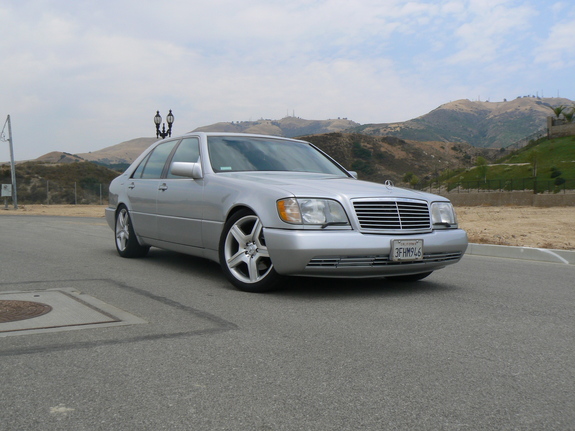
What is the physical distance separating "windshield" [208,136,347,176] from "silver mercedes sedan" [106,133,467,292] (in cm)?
1

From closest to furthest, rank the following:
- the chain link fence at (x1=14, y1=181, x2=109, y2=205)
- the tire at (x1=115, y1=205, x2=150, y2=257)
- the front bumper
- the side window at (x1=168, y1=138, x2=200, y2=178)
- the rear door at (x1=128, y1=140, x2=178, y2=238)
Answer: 1. the front bumper
2. the side window at (x1=168, y1=138, x2=200, y2=178)
3. the rear door at (x1=128, y1=140, x2=178, y2=238)
4. the tire at (x1=115, y1=205, x2=150, y2=257)
5. the chain link fence at (x1=14, y1=181, x2=109, y2=205)

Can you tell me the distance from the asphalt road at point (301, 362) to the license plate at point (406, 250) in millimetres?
374

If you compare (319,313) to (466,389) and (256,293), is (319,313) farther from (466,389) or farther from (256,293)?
(466,389)

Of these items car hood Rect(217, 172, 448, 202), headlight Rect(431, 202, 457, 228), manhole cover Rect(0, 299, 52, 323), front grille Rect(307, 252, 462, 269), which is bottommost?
manhole cover Rect(0, 299, 52, 323)

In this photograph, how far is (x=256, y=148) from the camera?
7242 mm

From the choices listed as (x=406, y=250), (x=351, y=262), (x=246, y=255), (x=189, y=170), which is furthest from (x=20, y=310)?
(x=406, y=250)

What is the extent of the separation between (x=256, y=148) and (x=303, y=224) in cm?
202

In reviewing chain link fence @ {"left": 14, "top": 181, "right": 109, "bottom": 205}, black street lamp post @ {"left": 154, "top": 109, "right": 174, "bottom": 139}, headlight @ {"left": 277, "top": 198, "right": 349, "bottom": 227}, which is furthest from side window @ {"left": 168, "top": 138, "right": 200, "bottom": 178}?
chain link fence @ {"left": 14, "top": 181, "right": 109, "bottom": 205}

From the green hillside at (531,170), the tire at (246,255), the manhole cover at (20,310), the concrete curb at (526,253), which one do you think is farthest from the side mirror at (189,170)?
the green hillside at (531,170)

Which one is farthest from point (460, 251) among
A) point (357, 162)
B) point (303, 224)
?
point (357, 162)

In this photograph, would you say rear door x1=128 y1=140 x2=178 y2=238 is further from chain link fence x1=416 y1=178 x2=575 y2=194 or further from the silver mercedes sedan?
chain link fence x1=416 y1=178 x2=575 y2=194

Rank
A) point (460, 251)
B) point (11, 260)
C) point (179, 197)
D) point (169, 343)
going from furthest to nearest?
point (11, 260), point (179, 197), point (460, 251), point (169, 343)

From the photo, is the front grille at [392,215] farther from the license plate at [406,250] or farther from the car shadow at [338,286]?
the car shadow at [338,286]

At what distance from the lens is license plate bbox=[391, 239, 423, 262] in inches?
222
